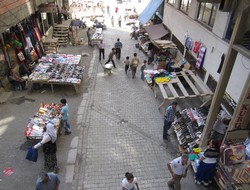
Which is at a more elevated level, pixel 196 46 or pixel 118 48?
pixel 196 46

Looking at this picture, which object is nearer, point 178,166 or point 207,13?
point 178,166

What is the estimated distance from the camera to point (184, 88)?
35.6 feet

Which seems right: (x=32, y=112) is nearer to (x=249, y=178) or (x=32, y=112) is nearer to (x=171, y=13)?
(x=249, y=178)

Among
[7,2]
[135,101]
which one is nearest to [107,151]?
[135,101]

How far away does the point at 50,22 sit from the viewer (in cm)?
2088

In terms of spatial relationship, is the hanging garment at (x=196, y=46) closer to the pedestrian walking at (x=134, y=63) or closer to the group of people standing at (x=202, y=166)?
the pedestrian walking at (x=134, y=63)

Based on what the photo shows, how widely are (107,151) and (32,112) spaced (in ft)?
14.5

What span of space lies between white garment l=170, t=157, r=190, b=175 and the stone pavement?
116cm

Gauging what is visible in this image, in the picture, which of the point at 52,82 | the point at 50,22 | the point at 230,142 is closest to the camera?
the point at 230,142

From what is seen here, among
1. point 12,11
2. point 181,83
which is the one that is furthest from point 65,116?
point 12,11

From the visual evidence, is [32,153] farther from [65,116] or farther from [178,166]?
[178,166]

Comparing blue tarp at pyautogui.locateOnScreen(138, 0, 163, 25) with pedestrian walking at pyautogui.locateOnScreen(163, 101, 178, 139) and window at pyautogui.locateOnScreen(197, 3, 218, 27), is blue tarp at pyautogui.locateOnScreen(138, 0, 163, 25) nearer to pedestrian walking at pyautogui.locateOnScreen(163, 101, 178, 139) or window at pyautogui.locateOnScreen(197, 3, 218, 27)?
window at pyautogui.locateOnScreen(197, 3, 218, 27)

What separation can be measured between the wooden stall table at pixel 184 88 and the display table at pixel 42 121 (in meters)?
4.93

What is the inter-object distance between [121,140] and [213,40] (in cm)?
631
